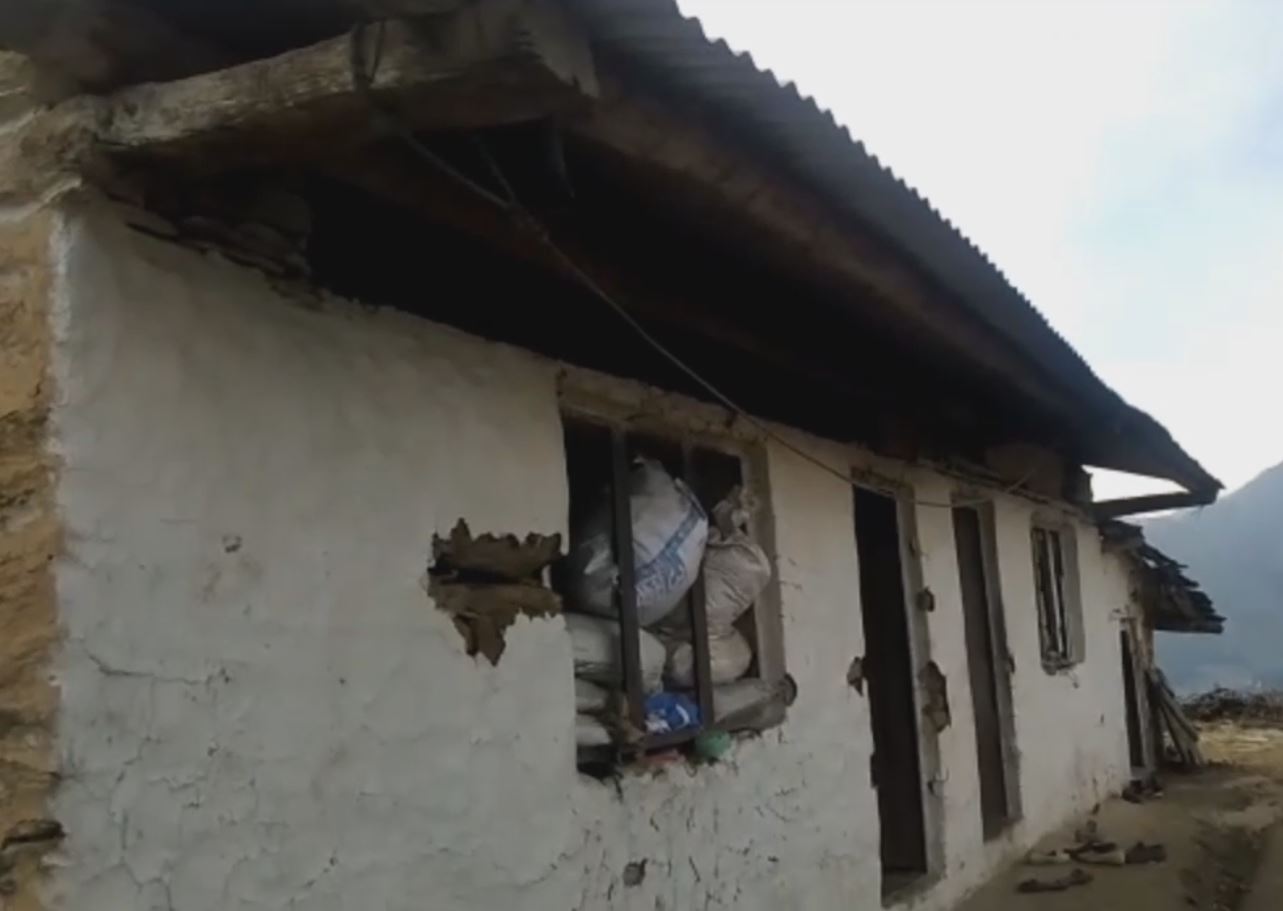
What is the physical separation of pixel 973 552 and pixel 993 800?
1397mm

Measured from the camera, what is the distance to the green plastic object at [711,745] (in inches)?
154

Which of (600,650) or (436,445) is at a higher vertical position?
(436,445)

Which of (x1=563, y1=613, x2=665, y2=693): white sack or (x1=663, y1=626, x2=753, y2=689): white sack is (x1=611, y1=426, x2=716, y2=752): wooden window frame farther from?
(x1=663, y1=626, x2=753, y2=689): white sack

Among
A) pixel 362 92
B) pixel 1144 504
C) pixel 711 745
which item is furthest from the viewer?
pixel 1144 504

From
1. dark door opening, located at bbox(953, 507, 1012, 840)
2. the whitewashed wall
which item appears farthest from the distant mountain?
the whitewashed wall

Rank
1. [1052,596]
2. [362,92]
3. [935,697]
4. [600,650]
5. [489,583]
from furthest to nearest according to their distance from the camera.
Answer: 1. [1052,596]
2. [935,697]
3. [600,650]
4. [489,583]
5. [362,92]

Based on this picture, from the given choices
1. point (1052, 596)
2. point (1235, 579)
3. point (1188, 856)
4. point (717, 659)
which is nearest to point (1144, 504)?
point (1052, 596)

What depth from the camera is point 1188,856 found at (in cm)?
729

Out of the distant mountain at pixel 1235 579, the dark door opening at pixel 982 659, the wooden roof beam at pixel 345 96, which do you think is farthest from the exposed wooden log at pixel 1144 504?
the distant mountain at pixel 1235 579

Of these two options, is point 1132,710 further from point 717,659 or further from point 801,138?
point 801,138

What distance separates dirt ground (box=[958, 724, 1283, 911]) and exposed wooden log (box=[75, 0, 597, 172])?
505 centimetres

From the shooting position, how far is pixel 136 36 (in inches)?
82.6

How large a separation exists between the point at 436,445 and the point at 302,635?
62cm

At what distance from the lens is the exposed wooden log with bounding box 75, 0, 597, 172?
1.77m
